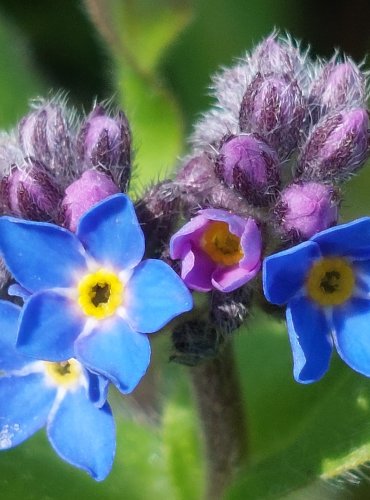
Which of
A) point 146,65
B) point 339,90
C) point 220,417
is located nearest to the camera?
point 339,90

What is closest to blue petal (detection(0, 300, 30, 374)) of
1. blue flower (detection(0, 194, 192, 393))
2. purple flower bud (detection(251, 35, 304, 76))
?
blue flower (detection(0, 194, 192, 393))

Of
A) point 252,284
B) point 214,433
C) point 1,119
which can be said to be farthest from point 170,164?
point 252,284

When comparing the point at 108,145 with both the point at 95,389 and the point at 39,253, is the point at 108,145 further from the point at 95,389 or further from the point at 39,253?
the point at 95,389

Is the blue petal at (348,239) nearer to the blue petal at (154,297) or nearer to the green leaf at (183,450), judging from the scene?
the blue petal at (154,297)

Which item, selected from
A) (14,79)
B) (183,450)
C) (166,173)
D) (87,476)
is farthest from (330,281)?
(14,79)

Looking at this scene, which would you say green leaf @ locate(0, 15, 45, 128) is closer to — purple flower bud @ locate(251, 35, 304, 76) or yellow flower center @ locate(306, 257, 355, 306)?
purple flower bud @ locate(251, 35, 304, 76)
